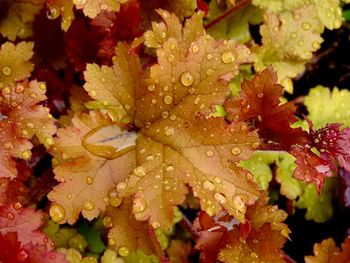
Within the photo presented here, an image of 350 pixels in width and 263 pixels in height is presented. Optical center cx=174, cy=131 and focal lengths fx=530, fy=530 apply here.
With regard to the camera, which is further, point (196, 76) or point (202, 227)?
point (202, 227)

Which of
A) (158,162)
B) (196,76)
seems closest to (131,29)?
(196,76)

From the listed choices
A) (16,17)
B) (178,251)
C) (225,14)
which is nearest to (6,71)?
(16,17)

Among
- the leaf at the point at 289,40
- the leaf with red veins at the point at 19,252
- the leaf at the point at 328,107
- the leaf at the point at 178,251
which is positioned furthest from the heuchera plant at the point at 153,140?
the leaf at the point at 328,107

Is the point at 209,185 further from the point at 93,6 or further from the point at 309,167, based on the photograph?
the point at 93,6

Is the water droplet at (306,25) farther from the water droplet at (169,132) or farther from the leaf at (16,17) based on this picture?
the leaf at (16,17)

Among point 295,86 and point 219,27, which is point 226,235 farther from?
point 295,86

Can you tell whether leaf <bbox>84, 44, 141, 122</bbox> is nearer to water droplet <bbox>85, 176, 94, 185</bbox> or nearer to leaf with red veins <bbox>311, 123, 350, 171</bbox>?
water droplet <bbox>85, 176, 94, 185</bbox>
